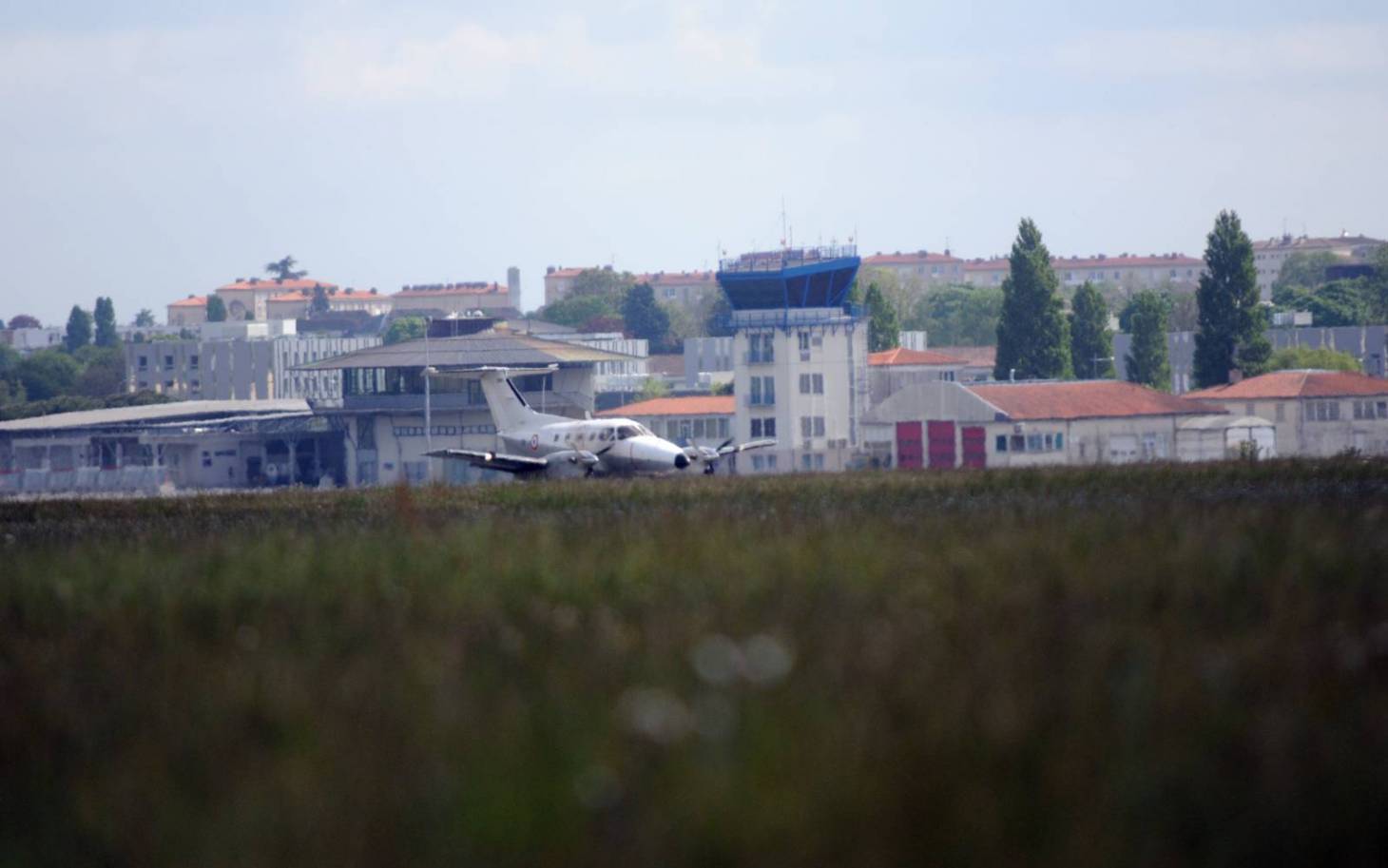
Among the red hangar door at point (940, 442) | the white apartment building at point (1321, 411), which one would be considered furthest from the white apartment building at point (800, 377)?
the white apartment building at point (1321, 411)

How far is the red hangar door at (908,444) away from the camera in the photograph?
93.9 meters

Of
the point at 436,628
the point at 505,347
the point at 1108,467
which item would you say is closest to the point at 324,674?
the point at 436,628

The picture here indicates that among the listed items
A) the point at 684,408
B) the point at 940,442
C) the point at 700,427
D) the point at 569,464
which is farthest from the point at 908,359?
the point at 569,464

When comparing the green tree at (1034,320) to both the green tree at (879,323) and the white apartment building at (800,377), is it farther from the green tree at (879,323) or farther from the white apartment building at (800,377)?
the green tree at (879,323)

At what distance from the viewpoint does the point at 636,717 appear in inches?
356

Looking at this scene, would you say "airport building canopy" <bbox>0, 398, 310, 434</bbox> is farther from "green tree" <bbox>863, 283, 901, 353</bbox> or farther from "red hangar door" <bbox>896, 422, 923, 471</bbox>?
"green tree" <bbox>863, 283, 901, 353</bbox>

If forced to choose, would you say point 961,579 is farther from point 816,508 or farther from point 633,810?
point 816,508

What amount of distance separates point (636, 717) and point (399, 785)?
49.8 inches

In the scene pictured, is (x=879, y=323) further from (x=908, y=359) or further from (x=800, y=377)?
(x=800, y=377)

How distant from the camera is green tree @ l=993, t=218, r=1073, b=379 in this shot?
365ft

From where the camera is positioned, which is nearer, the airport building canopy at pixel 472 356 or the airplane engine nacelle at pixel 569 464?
the airplane engine nacelle at pixel 569 464

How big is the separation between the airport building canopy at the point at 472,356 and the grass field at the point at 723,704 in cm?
8267

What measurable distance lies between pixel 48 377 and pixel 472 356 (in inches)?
4210

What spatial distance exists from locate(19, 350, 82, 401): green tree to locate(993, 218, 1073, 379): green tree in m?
119
